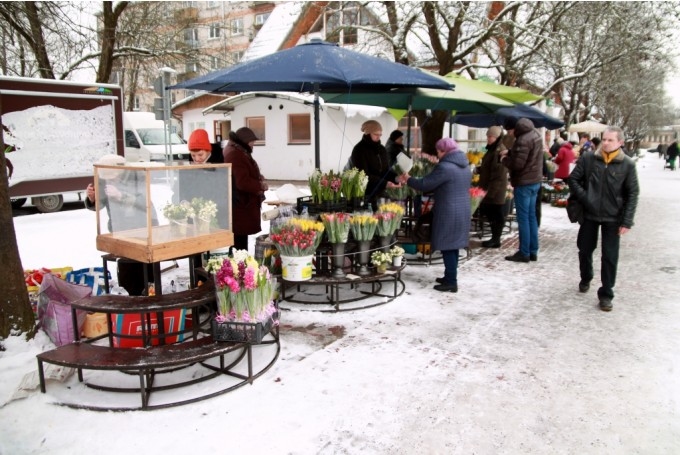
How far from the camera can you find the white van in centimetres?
1723

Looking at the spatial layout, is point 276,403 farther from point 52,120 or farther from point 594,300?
point 52,120

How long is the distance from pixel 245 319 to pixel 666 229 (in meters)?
10.00

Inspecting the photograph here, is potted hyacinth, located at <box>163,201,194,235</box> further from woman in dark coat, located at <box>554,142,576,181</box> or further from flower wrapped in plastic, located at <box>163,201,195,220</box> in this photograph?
woman in dark coat, located at <box>554,142,576,181</box>

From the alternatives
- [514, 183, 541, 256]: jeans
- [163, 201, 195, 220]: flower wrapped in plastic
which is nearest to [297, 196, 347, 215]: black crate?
[163, 201, 195, 220]: flower wrapped in plastic

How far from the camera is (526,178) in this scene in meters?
7.23

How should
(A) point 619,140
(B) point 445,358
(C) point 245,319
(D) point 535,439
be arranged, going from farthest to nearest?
1. (A) point 619,140
2. (B) point 445,358
3. (C) point 245,319
4. (D) point 535,439

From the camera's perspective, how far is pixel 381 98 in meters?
8.22

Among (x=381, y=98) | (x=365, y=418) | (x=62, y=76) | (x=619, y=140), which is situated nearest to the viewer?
(x=365, y=418)

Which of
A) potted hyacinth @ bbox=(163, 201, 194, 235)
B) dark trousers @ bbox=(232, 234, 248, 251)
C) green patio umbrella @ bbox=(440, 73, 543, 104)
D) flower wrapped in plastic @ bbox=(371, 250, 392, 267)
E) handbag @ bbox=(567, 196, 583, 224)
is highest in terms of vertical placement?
green patio umbrella @ bbox=(440, 73, 543, 104)

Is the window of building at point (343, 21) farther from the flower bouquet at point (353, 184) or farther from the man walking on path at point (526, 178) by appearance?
the flower bouquet at point (353, 184)

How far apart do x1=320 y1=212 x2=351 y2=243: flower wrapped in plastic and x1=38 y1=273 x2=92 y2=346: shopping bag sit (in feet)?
7.11

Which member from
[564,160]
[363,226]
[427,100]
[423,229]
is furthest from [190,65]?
[363,226]

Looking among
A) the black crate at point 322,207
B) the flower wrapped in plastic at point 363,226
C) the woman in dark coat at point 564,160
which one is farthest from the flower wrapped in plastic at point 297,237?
the woman in dark coat at point 564,160

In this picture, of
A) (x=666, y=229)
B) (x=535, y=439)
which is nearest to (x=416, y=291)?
(x=535, y=439)
